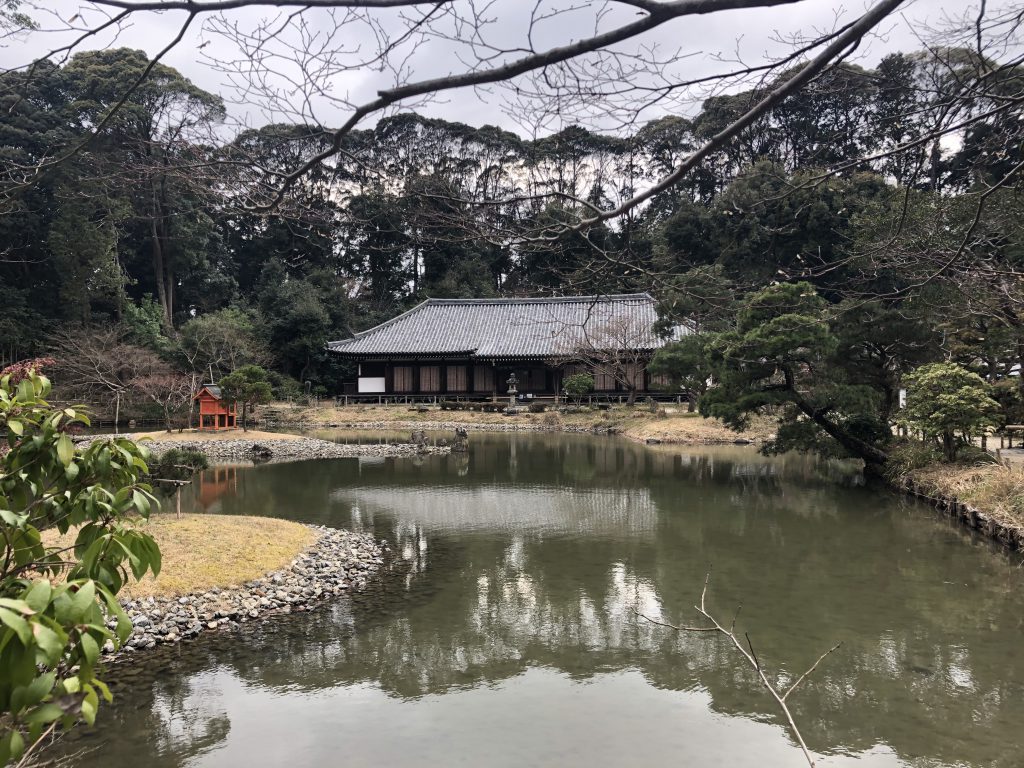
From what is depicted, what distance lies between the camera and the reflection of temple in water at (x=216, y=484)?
11.5m

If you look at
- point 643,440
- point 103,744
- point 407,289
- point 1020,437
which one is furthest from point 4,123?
point 1020,437

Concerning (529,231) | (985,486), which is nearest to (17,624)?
(529,231)

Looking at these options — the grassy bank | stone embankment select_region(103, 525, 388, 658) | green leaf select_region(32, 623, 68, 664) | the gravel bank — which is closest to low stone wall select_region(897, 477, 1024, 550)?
stone embankment select_region(103, 525, 388, 658)

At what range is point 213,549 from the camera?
7.14m

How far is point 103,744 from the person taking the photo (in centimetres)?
411

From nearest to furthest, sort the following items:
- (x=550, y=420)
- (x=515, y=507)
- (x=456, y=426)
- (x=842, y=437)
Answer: (x=515, y=507), (x=842, y=437), (x=550, y=420), (x=456, y=426)

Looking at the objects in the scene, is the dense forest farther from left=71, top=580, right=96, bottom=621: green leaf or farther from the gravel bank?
the gravel bank

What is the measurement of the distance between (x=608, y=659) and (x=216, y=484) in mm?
10159

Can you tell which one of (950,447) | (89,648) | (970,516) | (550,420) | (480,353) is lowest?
(970,516)

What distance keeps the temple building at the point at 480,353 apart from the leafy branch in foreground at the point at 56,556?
2532 cm

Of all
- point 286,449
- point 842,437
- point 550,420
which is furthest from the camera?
point 550,420

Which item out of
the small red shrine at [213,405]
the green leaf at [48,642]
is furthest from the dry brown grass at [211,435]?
the green leaf at [48,642]

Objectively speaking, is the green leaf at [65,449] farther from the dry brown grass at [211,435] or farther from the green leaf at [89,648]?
the dry brown grass at [211,435]

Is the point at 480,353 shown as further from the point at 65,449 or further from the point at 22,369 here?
the point at 65,449
